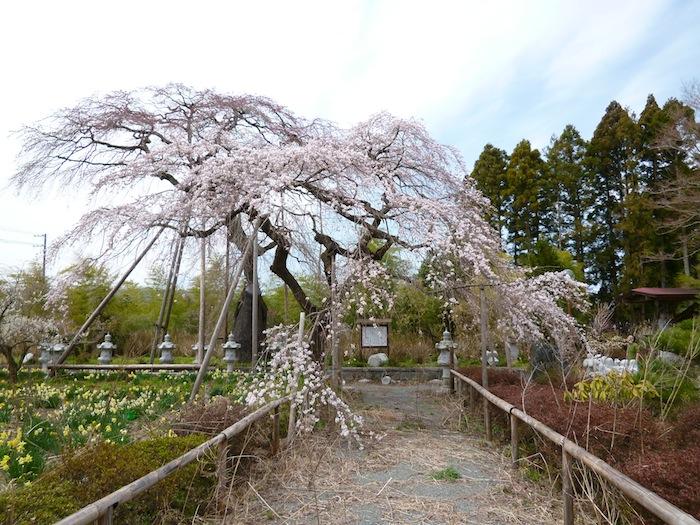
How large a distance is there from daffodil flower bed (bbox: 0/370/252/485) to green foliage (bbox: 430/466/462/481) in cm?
207

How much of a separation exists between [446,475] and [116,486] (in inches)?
115

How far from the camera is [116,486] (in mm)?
2633

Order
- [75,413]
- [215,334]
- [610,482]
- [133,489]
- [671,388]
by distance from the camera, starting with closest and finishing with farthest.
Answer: [133,489] → [610,482] → [671,388] → [75,413] → [215,334]

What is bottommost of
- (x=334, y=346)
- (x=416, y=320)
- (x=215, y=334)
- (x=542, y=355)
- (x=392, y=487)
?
(x=392, y=487)

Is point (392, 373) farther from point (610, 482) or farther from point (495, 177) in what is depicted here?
point (495, 177)

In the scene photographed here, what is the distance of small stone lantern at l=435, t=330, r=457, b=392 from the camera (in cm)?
1104

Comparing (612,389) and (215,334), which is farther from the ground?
(215,334)

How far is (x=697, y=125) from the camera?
14898 mm

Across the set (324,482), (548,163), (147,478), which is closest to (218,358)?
(324,482)

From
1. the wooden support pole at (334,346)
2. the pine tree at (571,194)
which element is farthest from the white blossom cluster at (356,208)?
the pine tree at (571,194)

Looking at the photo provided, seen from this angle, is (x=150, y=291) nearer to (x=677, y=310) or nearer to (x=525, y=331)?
(x=525, y=331)

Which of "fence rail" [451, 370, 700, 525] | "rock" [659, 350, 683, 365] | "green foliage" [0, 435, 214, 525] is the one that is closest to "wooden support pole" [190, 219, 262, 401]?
"green foliage" [0, 435, 214, 525]

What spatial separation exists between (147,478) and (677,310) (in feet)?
63.4

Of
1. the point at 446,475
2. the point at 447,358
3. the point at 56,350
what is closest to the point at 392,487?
the point at 446,475
